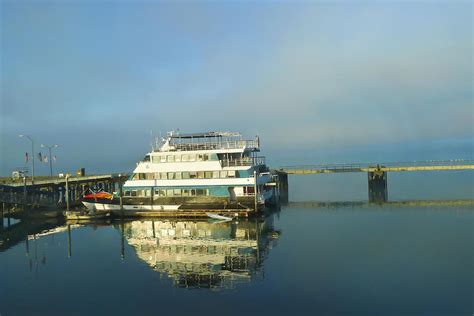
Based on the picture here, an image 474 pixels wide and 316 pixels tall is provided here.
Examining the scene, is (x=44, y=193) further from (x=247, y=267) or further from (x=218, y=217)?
(x=247, y=267)

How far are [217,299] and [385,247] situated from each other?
14328 mm

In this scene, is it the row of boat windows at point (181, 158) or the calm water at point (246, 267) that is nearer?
the calm water at point (246, 267)

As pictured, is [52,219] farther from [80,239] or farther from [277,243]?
[277,243]

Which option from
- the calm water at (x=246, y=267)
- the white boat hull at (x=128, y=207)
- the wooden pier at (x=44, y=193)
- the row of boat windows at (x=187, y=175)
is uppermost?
the row of boat windows at (x=187, y=175)

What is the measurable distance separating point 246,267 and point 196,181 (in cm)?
1942

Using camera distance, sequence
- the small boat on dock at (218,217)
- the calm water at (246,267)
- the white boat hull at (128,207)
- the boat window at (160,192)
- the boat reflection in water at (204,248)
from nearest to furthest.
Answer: the calm water at (246,267) → the boat reflection in water at (204,248) → the small boat on dock at (218,217) → the white boat hull at (128,207) → the boat window at (160,192)

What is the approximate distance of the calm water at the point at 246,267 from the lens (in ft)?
64.6

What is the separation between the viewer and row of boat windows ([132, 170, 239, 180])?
43.6 metres

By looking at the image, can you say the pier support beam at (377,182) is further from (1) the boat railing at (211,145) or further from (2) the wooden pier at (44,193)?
(2) the wooden pier at (44,193)

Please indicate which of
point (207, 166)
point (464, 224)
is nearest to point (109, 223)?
point (207, 166)

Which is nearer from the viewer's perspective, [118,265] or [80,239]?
[118,265]

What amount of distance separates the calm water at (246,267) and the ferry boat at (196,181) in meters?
3.12

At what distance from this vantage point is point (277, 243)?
31594mm

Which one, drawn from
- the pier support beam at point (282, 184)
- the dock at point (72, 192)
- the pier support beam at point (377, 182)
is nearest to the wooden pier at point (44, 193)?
the dock at point (72, 192)
